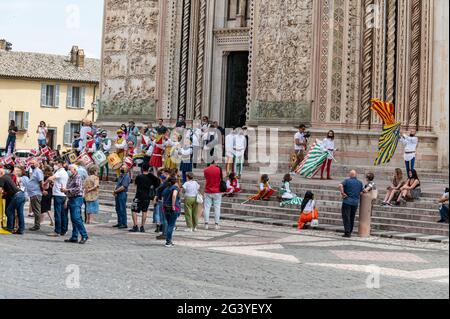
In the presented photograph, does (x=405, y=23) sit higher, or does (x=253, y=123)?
(x=405, y=23)

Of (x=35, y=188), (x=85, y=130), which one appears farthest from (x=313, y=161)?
(x=35, y=188)

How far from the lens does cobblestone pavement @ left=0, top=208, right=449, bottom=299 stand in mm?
10812

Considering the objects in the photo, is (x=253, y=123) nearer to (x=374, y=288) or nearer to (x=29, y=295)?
(x=374, y=288)

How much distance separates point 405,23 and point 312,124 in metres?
4.41

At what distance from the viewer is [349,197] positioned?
1800cm

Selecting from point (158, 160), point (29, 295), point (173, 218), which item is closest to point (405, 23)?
point (158, 160)

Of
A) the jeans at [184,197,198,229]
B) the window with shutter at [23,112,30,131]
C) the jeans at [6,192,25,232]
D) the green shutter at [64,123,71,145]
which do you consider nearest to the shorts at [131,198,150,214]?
the jeans at [184,197,198,229]

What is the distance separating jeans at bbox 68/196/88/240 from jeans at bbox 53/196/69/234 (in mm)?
868

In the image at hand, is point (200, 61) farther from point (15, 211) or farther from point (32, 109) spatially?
point (32, 109)

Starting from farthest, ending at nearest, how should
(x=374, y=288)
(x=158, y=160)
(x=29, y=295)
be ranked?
(x=158, y=160), (x=374, y=288), (x=29, y=295)

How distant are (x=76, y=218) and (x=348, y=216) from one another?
6.04 metres

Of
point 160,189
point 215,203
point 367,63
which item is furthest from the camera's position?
point 367,63

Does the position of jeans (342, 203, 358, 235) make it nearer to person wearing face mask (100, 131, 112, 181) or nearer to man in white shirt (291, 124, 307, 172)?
man in white shirt (291, 124, 307, 172)

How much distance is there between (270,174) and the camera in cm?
2634
